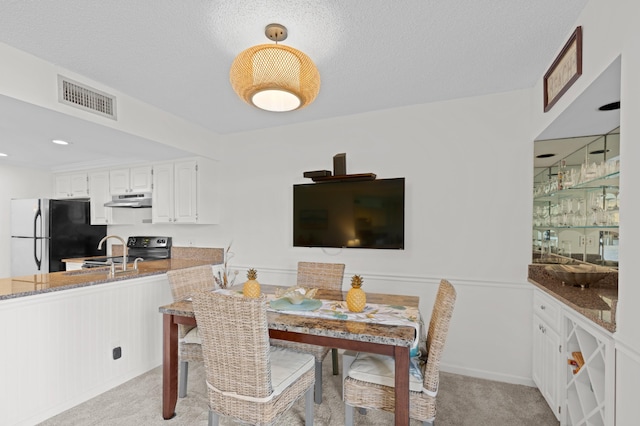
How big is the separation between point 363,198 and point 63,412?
2.86 metres

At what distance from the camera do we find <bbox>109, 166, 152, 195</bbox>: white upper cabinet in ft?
13.7

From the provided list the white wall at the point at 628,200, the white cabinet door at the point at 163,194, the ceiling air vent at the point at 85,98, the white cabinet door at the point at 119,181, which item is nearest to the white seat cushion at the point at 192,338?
the ceiling air vent at the point at 85,98

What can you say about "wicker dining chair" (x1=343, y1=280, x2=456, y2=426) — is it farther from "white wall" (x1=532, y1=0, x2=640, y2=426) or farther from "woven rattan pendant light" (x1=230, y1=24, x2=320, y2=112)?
"woven rattan pendant light" (x1=230, y1=24, x2=320, y2=112)

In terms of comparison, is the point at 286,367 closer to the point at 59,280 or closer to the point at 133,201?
the point at 59,280

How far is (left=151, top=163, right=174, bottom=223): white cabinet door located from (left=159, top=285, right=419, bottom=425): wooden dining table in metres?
2.10

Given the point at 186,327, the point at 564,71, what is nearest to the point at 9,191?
the point at 186,327

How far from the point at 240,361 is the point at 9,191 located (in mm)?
5239

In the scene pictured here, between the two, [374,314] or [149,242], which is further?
[149,242]

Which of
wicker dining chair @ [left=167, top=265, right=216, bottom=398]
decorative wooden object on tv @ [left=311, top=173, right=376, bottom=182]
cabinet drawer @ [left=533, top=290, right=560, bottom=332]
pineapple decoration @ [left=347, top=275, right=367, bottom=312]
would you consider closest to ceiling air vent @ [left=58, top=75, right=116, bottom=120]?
wicker dining chair @ [left=167, top=265, right=216, bottom=398]

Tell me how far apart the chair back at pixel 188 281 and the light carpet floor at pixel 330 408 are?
0.78 m

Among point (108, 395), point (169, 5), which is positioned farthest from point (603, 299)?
point (108, 395)

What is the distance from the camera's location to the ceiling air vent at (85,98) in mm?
2363

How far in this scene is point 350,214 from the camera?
Result: 10.6 ft

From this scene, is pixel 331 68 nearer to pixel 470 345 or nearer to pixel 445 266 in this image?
pixel 445 266
